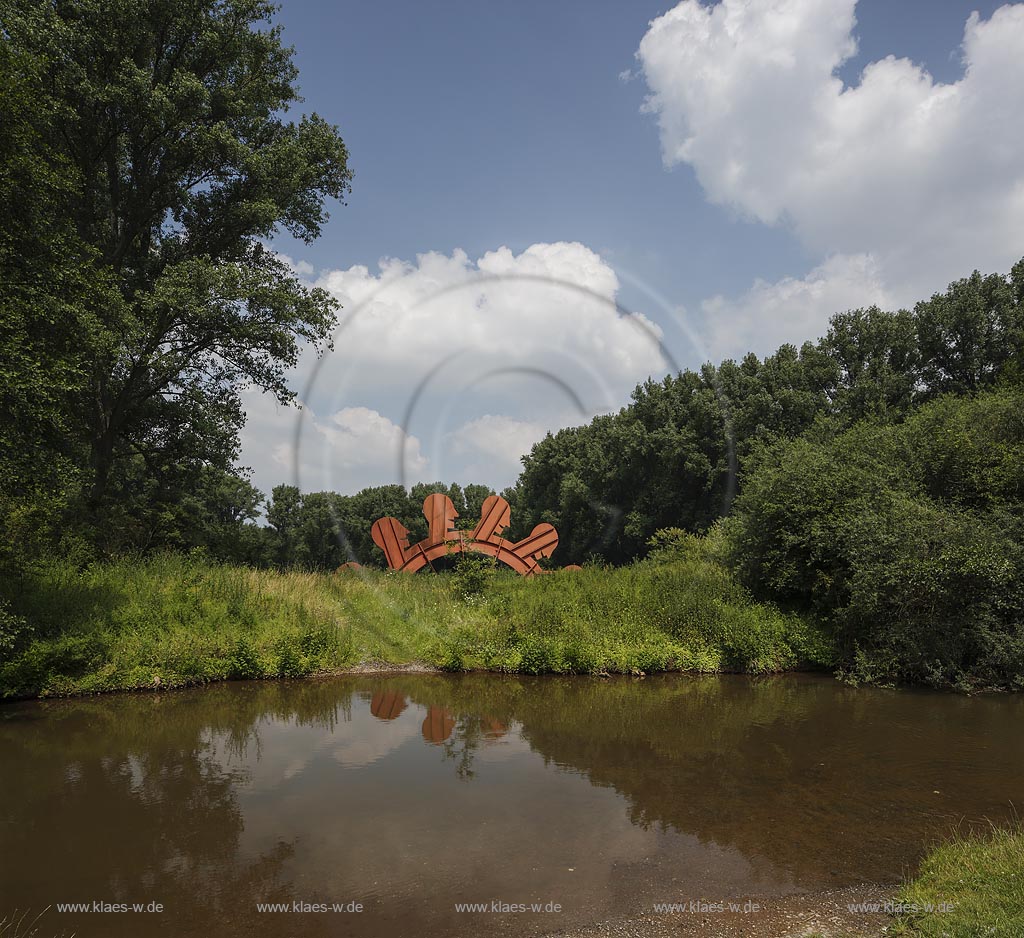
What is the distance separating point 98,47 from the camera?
17281 millimetres

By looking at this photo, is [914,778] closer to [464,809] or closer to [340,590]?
[464,809]

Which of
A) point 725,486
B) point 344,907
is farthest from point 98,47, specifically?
point 725,486

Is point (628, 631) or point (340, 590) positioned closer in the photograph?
point (628, 631)

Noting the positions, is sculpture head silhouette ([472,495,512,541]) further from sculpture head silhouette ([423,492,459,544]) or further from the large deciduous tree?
the large deciduous tree

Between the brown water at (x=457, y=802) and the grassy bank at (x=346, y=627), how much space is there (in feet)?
3.06

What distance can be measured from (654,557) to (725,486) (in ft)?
51.6

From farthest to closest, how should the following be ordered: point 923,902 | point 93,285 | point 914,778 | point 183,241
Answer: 1. point 183,241
2. point 93,285
3. point 914,778
4. point 923,902

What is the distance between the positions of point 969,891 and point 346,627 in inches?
498

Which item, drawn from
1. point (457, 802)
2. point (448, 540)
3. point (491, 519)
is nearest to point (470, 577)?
point (448, 540)

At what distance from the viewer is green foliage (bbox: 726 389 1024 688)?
43.6ft

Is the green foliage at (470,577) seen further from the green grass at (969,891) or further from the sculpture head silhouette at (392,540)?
the green grass at (969,891)

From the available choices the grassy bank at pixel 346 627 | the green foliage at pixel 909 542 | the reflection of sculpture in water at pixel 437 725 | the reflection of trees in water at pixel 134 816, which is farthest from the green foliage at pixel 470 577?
the green foliage at pixel 909 542

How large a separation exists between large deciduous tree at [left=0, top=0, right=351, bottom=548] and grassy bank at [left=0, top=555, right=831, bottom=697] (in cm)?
579

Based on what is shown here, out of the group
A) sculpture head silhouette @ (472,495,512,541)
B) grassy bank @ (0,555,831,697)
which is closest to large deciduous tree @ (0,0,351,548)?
grassy bank @ (0,555,831,697)
